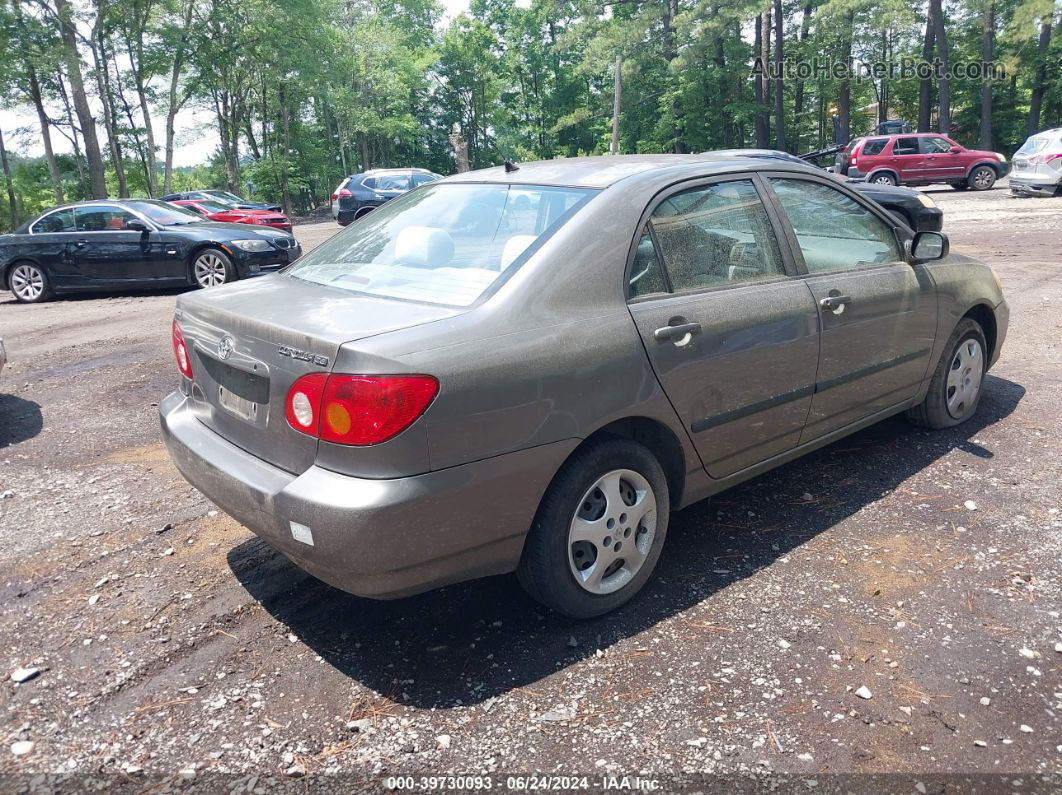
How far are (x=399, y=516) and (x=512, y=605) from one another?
0.95 m

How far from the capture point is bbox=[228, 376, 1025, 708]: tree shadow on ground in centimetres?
284

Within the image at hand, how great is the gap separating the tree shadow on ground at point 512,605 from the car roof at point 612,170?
1628 mm

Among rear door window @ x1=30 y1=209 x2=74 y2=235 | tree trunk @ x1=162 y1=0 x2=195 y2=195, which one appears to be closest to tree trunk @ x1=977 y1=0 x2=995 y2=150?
tree trunk @ x1=162 y1=0 x2=195 y2=195

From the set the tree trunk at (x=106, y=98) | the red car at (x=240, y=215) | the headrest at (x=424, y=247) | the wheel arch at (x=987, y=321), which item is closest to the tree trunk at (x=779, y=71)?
the red car at (x=240, y=215)

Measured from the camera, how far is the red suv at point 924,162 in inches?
974

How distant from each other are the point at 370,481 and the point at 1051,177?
2249 cm

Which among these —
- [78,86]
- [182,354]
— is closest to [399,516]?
[182,354]

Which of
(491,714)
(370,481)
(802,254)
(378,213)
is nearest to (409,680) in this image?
(491,714)

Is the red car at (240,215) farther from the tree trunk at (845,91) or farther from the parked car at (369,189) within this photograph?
the tree trunk at (845,91)

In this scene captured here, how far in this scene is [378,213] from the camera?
3.95 m

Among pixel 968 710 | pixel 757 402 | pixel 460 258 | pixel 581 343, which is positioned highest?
pixel 460 258

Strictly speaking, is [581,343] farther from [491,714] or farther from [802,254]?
[802,254]

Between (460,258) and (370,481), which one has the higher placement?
→ (460,258)

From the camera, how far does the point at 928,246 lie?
4.28m
